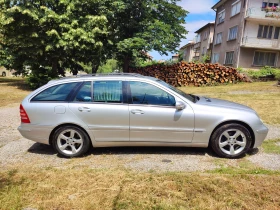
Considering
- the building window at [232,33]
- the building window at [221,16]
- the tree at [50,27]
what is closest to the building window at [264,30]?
the building window at [232,33]

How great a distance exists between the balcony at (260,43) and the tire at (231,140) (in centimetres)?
2150

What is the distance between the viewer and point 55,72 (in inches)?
689

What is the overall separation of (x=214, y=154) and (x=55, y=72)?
1540cm

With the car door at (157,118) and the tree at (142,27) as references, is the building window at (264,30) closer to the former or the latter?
the tree at (142,27)

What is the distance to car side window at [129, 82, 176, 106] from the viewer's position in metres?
4.41

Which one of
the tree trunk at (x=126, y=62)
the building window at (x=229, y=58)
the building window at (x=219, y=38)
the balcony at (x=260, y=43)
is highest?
the building window at (x=219, y=38)

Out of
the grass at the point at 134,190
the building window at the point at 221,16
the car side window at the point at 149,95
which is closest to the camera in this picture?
the grass at the point at 134,190

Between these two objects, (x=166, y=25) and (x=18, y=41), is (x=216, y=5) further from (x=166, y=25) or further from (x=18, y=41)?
(x=18, y=41)

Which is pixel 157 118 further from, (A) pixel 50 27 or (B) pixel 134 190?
(A) pixel 50 27

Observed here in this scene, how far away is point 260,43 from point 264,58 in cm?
183

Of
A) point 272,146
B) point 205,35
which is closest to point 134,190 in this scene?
point 272,146

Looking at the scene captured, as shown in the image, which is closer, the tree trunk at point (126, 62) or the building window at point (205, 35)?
the tree trunk at point (126, 62)

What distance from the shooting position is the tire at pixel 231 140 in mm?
4348

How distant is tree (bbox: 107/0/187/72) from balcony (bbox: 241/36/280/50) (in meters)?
6.80
